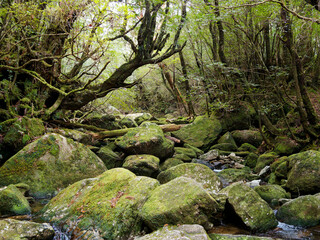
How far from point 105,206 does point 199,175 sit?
2.45 m

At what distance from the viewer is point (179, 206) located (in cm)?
349

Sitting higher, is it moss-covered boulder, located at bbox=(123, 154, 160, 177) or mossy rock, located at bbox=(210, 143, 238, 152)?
moss-covered boulder, located at bbox=(123, 154, 160, 177)

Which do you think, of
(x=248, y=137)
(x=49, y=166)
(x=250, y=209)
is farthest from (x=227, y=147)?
(x=49, y=166)

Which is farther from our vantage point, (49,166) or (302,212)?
(49,166)

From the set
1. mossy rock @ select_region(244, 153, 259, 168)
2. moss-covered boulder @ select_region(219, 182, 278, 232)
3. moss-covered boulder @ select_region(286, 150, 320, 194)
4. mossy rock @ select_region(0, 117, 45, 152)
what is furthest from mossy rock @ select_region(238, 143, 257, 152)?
mossy rock @ select_region(0, 117, 45, 152)

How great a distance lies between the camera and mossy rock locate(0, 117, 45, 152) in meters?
6.65

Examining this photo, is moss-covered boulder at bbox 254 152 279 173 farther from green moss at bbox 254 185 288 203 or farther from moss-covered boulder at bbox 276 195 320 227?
moss-covered boulder at bbox 276 195 320 227

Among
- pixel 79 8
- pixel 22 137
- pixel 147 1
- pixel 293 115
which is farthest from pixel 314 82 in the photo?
pixel 22 137

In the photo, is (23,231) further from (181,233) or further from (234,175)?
(234,175)

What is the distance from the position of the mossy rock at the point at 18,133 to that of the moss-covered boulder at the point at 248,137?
27.9ft

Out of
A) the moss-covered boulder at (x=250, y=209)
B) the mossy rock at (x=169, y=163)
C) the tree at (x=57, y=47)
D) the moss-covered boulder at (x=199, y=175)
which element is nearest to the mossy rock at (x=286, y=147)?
the mossy rock at (x=169, y=163)

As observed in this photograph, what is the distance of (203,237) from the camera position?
118 inches

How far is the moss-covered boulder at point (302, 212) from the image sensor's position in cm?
388

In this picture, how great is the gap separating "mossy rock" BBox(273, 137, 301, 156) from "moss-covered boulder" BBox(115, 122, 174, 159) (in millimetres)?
3769
